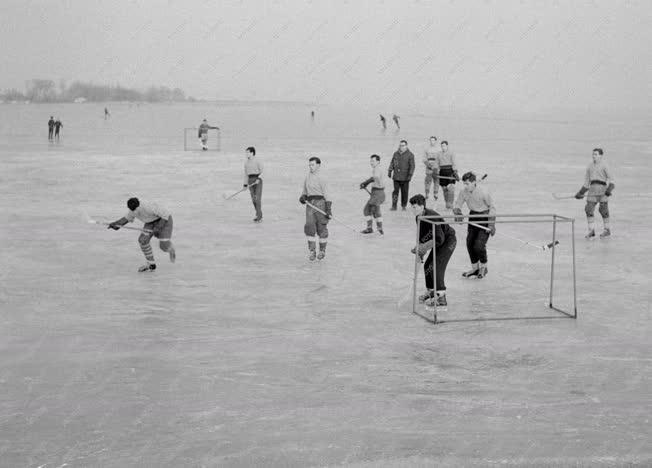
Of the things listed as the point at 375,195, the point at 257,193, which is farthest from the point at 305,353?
the point at 257,193

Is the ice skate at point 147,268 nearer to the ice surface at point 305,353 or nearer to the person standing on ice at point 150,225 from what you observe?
the person standing on ice at point 150,225

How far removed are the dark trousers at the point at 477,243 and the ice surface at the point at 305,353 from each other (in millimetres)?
442

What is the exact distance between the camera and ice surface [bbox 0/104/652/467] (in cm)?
768

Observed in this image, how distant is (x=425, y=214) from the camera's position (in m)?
12.0

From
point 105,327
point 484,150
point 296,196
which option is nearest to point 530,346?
point 105,327

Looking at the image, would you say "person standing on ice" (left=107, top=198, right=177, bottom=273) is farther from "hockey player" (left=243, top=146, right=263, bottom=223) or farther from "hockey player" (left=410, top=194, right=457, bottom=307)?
"hockey player" (left=243, top=146, right=263, bottom=223)

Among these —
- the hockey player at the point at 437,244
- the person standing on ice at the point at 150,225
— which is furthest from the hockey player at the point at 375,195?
the hockey player at the point at 437,244

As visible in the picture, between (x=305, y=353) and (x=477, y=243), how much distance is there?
4.70m

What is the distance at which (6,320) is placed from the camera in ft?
38.2

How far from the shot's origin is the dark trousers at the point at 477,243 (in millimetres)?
14055

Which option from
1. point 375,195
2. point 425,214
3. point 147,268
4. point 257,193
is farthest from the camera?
point 257,193

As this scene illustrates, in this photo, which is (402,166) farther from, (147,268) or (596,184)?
(147,268)

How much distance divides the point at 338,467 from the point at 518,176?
26.4 meters

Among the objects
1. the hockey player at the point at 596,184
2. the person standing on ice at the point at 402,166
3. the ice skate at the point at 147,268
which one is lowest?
the ice skate at the point at 147,268
